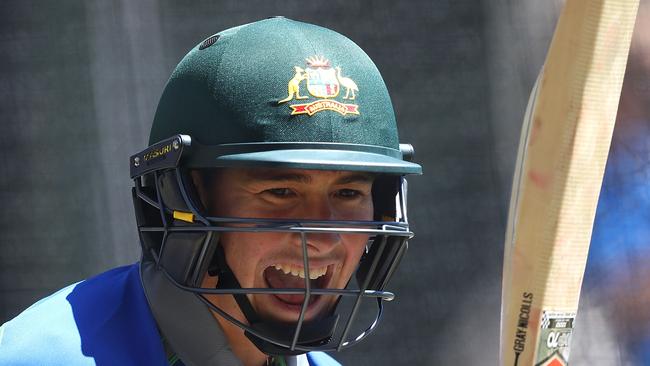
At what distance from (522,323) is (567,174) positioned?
29 centimetres

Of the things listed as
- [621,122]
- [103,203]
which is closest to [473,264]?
[621,122]

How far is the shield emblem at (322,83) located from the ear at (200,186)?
0.28m

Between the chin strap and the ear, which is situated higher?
the ear

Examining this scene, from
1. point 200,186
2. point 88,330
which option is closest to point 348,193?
point 200,186

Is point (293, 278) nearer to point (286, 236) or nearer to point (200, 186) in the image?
point (286, 236)

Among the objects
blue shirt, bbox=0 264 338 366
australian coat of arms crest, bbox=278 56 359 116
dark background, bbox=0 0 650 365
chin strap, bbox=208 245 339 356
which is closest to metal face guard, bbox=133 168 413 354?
chin strap, bbox=208 245 339 356

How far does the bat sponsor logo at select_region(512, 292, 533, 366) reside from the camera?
6.74ft

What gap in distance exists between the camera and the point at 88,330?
1.99 metres

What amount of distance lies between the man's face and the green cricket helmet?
1.2 inches

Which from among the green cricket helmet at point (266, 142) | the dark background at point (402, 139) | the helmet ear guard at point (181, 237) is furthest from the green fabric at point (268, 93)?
the dark background at point (402, 139)

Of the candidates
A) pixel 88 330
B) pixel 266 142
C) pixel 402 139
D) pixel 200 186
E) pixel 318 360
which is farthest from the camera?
pixel 402 139

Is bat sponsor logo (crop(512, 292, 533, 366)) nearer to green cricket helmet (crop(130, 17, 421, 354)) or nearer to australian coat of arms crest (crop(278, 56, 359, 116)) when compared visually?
green cricket helmet (crop(130, 17, 421, 354))

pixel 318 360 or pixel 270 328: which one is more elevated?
pixel 270 328

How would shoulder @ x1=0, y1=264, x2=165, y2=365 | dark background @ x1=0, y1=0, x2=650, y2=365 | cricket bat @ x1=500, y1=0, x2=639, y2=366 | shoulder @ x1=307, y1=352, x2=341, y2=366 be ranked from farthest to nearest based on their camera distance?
dark background @ x1=0, y1=0, x2=650, y2=365, shoulder @ x1=307, y1=352, x2=341, y2=366, cricket bat @ x1=500, y1=0, x2=639, y2=366, shoulder @ x1=0, y1=264, x2=165, y2=365
